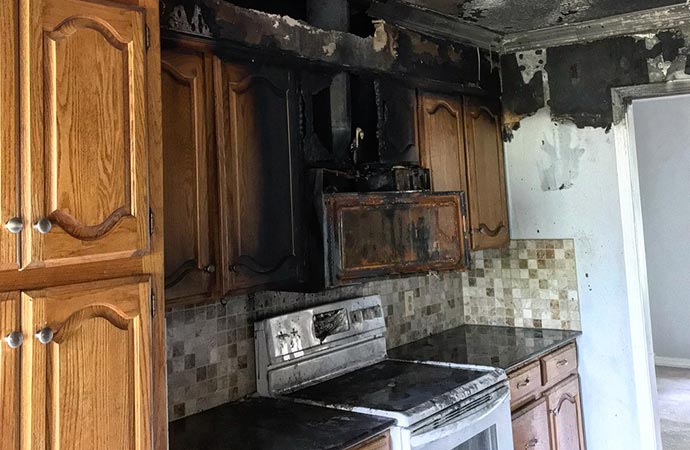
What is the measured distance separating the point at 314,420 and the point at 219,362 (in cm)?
42

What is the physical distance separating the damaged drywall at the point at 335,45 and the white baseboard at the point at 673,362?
3442mm

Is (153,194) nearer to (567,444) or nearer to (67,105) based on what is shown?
(67,105)

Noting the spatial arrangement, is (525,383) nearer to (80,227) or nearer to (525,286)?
(525,286)

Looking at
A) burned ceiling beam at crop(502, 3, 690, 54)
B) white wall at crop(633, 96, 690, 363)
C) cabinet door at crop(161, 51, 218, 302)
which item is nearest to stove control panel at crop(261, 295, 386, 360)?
cabinet door at crop(161, 51, 218, 302)

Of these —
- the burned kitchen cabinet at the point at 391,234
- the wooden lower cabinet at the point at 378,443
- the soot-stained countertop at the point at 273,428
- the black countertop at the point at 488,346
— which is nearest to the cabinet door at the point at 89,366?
the soot-stained countertop at the point at 273,428

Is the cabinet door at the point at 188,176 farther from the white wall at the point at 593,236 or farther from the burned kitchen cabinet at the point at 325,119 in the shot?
the white wall at the point at 593,236

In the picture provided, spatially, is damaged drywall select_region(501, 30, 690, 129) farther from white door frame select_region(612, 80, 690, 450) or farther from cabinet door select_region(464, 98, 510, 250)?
cabinet door select_region(464, 98, 510, 250)

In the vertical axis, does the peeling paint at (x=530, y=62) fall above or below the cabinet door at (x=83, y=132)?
above

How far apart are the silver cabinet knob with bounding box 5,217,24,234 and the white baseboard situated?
5447 millimetres

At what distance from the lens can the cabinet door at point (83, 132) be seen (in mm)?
Result: 1093

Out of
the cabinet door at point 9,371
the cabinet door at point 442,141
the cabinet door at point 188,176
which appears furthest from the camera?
the cabinet door at point 442,141

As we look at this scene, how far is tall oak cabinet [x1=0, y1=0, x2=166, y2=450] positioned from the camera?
106 centimetres

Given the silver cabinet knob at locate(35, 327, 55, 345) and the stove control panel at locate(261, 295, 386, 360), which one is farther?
the stove control panel at locate(261, 295, 386, 360)

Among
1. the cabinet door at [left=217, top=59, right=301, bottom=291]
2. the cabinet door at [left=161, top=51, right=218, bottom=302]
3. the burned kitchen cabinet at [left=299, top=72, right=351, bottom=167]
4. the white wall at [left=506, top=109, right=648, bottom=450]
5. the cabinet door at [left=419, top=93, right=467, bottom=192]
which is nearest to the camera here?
the cabinet door at [left=161, top=51, right=218, bottom=302]
